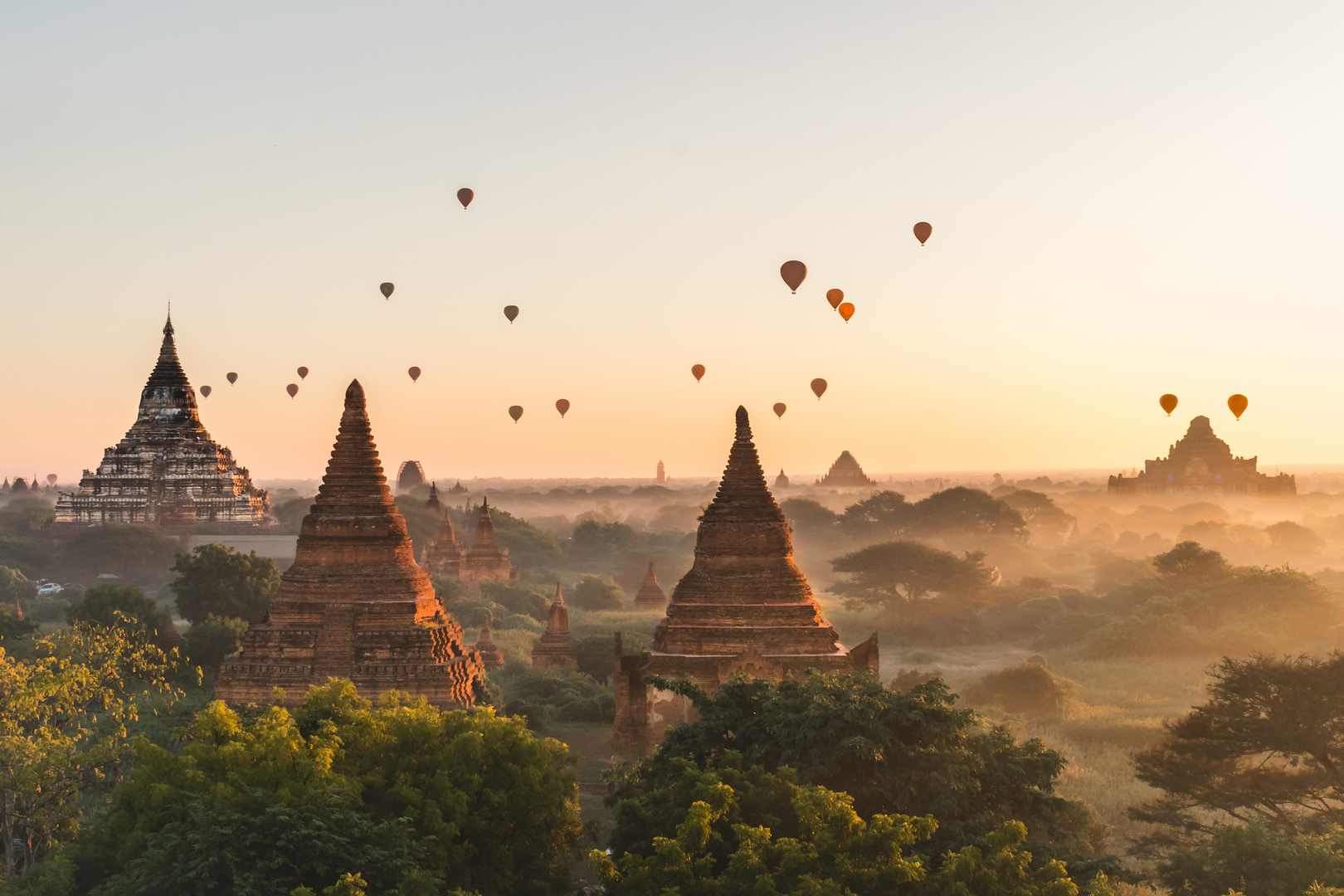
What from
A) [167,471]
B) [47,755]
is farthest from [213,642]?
[167,471]

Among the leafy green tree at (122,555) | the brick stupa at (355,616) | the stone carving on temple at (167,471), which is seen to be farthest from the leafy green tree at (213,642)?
the stone carving on temple at (167,471)

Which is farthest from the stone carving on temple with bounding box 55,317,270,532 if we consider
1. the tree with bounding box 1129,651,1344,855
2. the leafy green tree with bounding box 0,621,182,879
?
the tree with bounding box 1129,651,1344,855

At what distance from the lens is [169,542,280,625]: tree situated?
48.4m

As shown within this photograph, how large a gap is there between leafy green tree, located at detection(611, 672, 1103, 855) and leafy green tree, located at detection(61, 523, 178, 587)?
2567 inches

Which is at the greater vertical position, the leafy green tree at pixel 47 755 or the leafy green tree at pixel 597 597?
the leafy green tree at pixel 47 755

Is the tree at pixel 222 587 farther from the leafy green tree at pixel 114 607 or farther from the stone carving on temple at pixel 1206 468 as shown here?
the stone carving on temple at pixel 1206 468

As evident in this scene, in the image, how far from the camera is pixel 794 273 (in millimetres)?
36531

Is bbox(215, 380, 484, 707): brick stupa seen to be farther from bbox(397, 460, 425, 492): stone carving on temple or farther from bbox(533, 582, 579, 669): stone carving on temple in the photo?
bbox(397, 460, 425, 492): stone carving on temple

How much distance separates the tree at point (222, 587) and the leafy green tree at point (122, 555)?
2795cm

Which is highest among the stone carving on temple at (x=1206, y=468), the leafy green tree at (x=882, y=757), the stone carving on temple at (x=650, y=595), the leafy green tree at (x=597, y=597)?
the stone carving on temple at (x=1206, y=468)

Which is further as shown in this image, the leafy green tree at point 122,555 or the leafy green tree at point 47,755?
the leafy green tree at point 122,555

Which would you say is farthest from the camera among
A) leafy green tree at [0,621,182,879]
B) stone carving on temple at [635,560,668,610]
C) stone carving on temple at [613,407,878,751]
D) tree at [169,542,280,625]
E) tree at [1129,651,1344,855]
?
stone carving on temple at [635,560,668,610]

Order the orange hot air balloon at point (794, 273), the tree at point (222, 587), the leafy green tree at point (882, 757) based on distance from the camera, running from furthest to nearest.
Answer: the tree at point (222, 587)
the orange hot air balloon at point (794, 273)
the leafy green tree at point (882, 757)

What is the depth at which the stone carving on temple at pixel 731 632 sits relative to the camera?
25.0m
